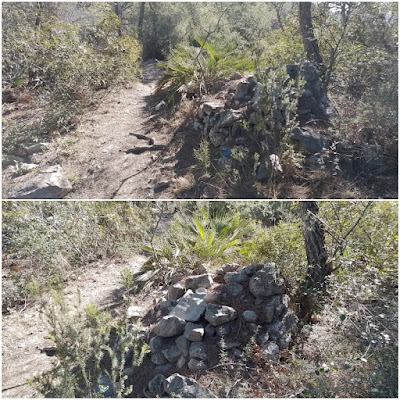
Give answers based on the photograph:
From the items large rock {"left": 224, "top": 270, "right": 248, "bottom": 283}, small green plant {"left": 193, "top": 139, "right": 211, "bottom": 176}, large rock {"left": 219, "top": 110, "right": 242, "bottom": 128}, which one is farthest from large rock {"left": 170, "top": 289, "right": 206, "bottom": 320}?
large rock {"left": 219, "top": 110, "right": 242, "bottom": 128}

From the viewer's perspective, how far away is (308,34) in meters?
5.60

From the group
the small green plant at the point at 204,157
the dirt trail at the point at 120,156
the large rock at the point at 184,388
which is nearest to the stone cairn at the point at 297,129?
the small green plant at the point at 204,157

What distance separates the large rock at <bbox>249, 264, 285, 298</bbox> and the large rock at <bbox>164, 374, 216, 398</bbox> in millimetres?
922

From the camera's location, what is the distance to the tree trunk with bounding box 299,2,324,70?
559 cm

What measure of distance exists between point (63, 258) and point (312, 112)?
3.62 meters

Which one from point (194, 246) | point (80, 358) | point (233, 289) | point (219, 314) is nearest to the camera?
point (80, 358)

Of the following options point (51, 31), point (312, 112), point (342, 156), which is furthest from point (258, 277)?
point (51, 31)

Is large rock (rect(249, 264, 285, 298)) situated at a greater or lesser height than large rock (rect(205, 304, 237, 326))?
greater

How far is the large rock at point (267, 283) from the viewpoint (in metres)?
3.38

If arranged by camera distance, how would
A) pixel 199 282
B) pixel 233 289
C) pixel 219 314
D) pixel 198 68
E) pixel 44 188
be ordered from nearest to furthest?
1. pixel 219 314
2. pixel 233 289
3. pixel 199 282
4. pixel 44 188
5. pixel 198 68

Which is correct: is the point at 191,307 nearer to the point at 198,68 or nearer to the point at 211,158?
the point at 211,158

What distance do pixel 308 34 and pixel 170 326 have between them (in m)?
4.46

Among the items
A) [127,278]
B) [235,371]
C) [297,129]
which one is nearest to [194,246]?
[127,278]

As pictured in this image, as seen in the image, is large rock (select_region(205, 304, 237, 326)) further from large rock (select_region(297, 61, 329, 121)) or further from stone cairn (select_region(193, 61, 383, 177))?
large rock (select_region(297, 61, 329, 121))
